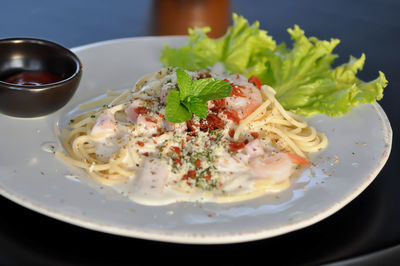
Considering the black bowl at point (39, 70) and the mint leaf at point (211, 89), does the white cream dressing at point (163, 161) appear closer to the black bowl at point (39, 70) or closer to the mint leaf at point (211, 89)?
the mint leaf at point (211, 89)

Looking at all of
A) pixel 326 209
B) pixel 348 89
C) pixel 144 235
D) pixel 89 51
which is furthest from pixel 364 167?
pixel 89 51

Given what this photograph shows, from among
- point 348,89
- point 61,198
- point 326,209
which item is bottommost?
point 61,198

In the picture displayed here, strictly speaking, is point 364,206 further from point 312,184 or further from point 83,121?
point 83,121

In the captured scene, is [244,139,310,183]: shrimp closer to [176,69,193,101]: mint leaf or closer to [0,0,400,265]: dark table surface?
[0,0,400,265]: dark table surface

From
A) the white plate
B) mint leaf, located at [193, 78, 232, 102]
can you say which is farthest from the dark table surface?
mint leaf, located at [193, 78, 232, 102]

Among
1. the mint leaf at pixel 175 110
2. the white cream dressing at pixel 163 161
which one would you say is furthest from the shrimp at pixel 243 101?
the mint leaf at pixel 175 110

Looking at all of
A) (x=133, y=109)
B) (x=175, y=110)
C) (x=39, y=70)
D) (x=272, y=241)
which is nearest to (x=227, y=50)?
(x=133, y=109)
